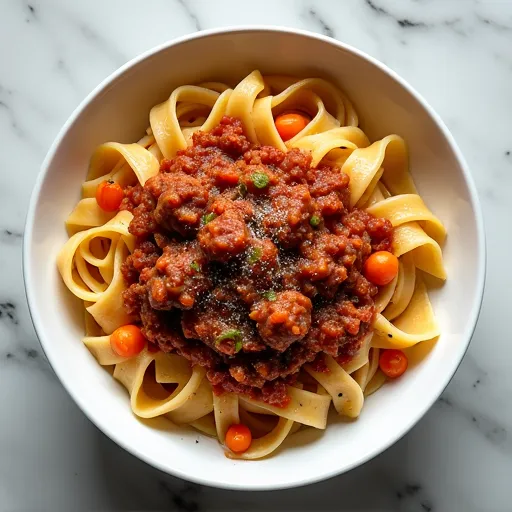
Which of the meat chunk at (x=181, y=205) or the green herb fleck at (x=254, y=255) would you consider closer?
the green herb fleck at (x=254, y=255)

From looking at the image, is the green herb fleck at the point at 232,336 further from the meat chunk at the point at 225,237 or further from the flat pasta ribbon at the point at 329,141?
the flat pasta ribbon at the point at 329,141

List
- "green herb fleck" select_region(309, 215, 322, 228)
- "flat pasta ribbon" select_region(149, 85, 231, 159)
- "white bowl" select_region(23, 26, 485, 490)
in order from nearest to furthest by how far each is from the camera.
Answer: "green herb fleck" select_region(309, 215, 322, 228) < "white bowl" select_region(23, 26, 485, 490) < "flat pasta ribbon" select_region(149, 85, 231, 159)

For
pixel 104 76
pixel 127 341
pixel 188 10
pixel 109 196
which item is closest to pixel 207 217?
pixel 109 196

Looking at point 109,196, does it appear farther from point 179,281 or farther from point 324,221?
point 324,221

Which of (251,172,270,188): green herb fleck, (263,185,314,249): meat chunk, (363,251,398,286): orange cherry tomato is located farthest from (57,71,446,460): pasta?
(251,172,270,188): green herb fleck

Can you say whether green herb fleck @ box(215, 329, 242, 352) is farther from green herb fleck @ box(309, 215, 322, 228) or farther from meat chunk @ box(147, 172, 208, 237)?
green herb fleck @ box(309, 215, 322, 228)

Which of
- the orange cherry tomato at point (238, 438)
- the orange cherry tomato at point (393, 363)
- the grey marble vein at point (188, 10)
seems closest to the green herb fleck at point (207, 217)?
the orange cherry tomato at point (238, 438)
